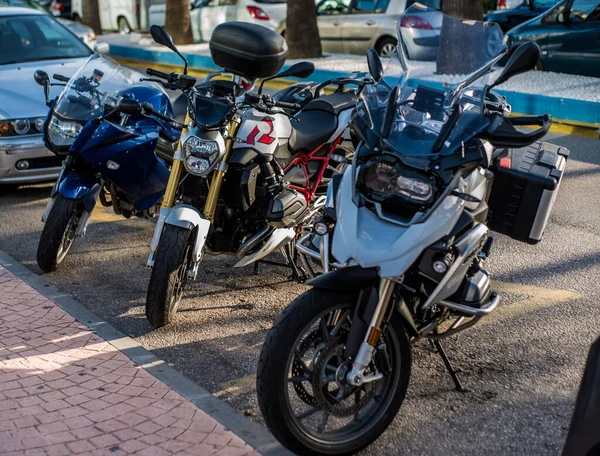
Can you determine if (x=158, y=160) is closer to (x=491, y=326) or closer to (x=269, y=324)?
(x=269, y=324)

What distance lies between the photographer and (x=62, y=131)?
670 cm

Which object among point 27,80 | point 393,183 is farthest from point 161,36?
point 27,80

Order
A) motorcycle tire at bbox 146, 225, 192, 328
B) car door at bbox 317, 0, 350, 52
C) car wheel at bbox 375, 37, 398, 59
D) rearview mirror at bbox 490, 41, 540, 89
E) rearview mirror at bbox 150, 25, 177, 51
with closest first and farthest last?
rearview mirror at bbox 490, 41, 540, 89, motorcycle tire at bbox 146, 225, 192, 328, rearview mirror at bbox 150, 25, 177, 51, car wheel at bbox 375, 37, 398, 59, car door at bbox 317, 0, 350, 52

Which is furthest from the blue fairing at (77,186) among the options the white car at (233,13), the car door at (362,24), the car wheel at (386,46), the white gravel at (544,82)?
the white car at (233,13)

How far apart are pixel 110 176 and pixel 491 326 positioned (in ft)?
8.76

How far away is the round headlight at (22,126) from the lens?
8102 mm

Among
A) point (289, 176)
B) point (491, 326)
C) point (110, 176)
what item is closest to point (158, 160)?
point (110, 176)

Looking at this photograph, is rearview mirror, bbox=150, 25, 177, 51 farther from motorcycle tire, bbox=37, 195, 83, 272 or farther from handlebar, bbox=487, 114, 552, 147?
handlebar, bbox=487, 114, 552, 147

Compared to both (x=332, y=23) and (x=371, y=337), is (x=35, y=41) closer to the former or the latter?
(x=371, y=337)

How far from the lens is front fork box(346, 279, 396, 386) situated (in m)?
3.76

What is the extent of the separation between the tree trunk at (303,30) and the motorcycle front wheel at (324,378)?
1282 centimetres

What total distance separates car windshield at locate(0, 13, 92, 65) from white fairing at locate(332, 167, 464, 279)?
6408 mm

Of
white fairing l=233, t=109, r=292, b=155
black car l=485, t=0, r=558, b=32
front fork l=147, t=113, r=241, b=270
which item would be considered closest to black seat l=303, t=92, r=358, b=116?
white fairing l=233, t=109, r=292, b=155

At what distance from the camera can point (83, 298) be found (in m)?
5.94
